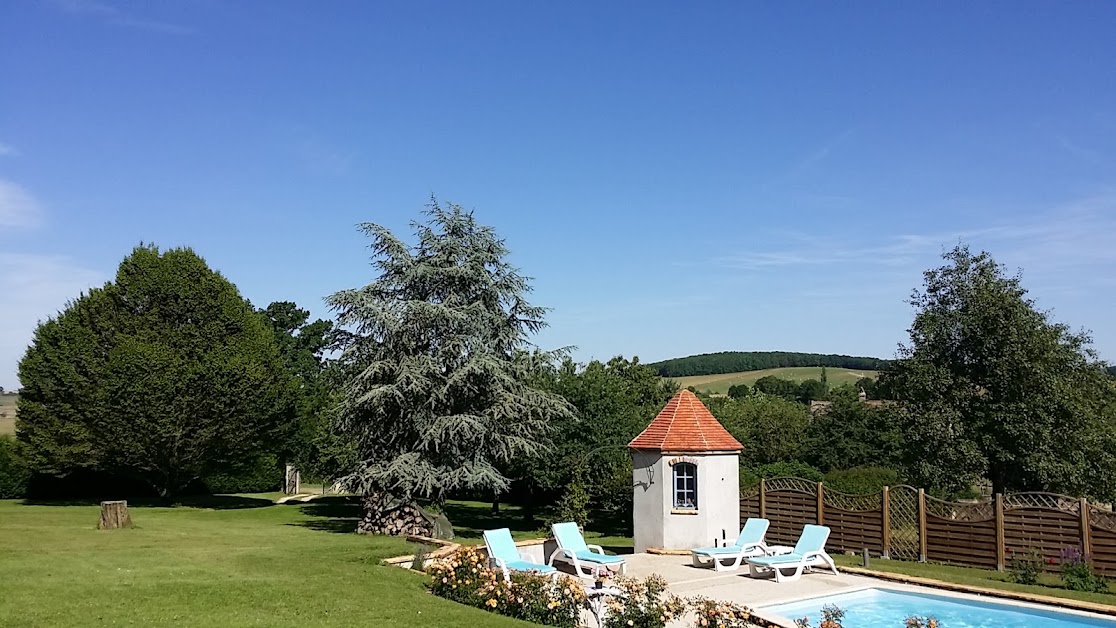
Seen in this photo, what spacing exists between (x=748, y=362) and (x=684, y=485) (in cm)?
9273

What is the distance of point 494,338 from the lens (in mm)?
25094

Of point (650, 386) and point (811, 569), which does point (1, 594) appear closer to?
point (811, 569)

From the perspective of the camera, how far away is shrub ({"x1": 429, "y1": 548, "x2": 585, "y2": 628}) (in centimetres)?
1161

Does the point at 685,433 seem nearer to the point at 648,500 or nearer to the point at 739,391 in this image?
the point at 648,500

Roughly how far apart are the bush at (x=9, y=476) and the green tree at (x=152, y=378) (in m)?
3.62

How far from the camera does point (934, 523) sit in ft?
64.7

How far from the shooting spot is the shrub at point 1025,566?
16703mm

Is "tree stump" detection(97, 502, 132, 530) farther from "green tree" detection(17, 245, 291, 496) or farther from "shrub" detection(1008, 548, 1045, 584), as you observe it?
"shrub" detection(1008, 548, 1045, 584)

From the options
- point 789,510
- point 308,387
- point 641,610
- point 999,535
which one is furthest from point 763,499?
point 308,387

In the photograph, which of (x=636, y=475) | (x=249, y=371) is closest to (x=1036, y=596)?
(x=636, y=475)

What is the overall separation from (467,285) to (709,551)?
10.9 metres

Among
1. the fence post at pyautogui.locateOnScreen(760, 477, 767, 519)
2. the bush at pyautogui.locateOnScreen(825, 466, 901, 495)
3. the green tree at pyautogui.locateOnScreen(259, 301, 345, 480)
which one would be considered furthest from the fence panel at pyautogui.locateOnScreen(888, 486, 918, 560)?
the green tree at pyautogui.locateOnScreen(259, 301, 345, 480)

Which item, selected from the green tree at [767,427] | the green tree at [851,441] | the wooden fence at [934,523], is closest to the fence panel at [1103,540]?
the wooden fence at [934,523]

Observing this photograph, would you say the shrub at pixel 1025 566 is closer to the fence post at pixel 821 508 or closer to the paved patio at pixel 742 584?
the paved patio at pixel 742 584
